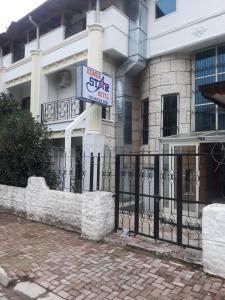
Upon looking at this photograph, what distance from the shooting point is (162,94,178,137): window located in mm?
11039

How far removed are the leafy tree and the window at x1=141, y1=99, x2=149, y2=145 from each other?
4.39 meters

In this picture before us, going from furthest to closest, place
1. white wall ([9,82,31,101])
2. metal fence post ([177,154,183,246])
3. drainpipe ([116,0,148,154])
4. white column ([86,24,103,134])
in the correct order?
white wall ([9,82,31,101]), drainpipe ([116,0,148,154]), white column ([86,24,103,134]), metal fence post ([177,154,183,246])

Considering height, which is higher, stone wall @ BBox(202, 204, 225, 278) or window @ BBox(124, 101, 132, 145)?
window @ BBox(124, 101, 132, 145)

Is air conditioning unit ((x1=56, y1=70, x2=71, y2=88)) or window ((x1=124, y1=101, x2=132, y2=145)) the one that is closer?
window ((x1=124, y1=101, x2=132, y2=145))

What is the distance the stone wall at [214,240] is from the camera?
183 inches

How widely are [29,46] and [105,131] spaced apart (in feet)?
23.0

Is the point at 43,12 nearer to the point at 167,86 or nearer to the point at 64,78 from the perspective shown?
the point at 64,78

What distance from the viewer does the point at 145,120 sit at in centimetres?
1243

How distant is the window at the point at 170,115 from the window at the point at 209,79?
2.50ft

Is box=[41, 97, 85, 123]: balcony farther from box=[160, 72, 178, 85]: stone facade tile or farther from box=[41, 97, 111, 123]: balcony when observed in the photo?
box=[160, 72, 178, 85]: stone facade tile

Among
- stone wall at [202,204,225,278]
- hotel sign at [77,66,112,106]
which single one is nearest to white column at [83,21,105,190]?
hotel sign at [77,66,112,106]

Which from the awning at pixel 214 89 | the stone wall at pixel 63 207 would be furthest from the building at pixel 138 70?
the awning at pixel 214 89

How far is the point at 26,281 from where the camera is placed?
4.61 m

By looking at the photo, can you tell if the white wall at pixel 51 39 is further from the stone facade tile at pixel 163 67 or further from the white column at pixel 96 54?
the stone facade tile at pixel 163 67
